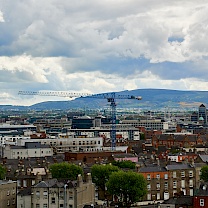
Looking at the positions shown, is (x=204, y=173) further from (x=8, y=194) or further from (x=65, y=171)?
(x=8, y=194)

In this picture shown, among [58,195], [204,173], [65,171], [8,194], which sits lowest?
[8,194]

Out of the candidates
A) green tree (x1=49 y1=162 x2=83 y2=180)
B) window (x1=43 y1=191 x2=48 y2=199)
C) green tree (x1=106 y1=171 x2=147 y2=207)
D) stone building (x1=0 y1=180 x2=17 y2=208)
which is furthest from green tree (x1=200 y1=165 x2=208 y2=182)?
stone building (x1=0 y1=180 x2=17 y2=208)

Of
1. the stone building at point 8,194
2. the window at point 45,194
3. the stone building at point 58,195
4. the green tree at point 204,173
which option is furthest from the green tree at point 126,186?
the green tree at point 204,173

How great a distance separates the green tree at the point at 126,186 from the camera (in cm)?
8762

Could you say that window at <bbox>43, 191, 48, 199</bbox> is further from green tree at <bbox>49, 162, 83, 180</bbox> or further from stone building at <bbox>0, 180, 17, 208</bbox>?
green tree at <bbox>49, 162, 83, 180</bbox>

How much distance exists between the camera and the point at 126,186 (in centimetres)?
Answer: 8750

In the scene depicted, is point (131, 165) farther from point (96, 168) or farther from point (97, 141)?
point (97, 141)

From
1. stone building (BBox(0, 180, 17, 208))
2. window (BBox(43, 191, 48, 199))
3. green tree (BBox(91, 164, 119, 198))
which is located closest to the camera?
window (BBox(43, 191, 48, 199))

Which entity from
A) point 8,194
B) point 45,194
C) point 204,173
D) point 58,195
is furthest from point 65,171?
point 204,173

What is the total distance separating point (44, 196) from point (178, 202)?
16.9 m

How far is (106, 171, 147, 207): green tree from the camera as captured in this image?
87.6 m

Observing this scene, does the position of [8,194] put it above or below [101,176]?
below

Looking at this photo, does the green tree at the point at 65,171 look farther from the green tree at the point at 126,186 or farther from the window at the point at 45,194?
the window at the point at 45,194

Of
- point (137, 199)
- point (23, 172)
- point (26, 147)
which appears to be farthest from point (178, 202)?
point (26, 147)
